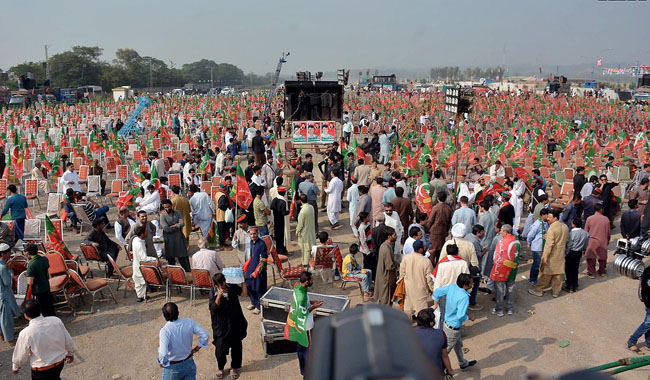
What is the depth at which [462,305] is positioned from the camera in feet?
16.8

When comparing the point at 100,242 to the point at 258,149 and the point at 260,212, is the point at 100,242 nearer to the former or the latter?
the point at 260,212

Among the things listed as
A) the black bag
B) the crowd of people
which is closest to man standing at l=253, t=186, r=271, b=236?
the crowd of people

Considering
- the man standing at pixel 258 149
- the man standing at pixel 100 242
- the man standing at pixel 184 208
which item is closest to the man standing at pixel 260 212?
the man standing at pixel 184 208

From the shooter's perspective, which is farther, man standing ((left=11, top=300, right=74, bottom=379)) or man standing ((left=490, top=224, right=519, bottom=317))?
man standing ((left=490, top=224, right=519, bottom=317))

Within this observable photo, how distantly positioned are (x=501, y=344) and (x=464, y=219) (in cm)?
208

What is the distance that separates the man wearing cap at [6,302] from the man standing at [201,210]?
3525mm

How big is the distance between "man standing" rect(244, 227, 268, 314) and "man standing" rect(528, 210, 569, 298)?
4.36 metres

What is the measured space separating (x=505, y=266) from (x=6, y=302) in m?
6.67

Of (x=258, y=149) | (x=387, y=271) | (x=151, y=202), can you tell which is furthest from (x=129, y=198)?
(x=387, y=271)

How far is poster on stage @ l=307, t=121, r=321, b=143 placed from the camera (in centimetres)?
1930

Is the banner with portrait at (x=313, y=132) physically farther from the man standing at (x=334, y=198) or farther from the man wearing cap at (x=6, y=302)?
the man wearing cap at (x=6, y=302)

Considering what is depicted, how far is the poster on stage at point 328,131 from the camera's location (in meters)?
19.4

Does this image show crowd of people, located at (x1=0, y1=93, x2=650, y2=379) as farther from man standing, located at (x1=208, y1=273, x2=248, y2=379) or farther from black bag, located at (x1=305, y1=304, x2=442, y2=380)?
black bag, located at (x1=305, y1=304, x2=442, y2=380)

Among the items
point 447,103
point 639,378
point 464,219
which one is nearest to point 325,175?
point 447,103
